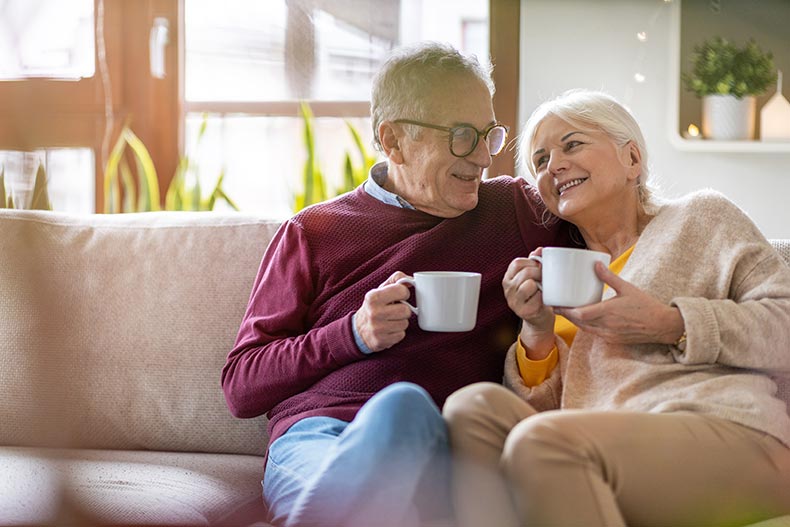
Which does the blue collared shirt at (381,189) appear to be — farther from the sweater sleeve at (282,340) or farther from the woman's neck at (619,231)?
the woman's neck at (619,231)

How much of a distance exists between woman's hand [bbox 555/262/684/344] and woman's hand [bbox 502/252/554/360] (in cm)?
9

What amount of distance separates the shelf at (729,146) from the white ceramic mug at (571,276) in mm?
1664

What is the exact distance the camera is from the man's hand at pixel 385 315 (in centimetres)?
145

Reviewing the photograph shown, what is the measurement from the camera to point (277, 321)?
5.41 ft

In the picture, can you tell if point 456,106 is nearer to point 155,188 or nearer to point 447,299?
point 447,299

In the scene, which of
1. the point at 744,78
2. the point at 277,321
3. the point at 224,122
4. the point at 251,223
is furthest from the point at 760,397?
the point at 224,122

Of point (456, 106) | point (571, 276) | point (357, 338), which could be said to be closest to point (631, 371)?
point (571, 276)

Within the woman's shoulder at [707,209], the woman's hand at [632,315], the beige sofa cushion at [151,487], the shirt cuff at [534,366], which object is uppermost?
the woman's shoulder at [707,209]

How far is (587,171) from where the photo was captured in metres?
1.58

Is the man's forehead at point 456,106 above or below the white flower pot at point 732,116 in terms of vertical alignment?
below

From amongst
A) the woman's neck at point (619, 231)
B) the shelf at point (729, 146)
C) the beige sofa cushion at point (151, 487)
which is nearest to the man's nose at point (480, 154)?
the woman's neck at point (619, 231)

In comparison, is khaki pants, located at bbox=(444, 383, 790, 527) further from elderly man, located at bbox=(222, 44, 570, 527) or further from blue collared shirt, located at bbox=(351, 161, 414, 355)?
blue collared shirt, located at bbox=(351, 161, 414, 355)

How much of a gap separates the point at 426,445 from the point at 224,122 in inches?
95.7

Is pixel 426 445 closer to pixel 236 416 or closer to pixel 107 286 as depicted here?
pixel 236 416
